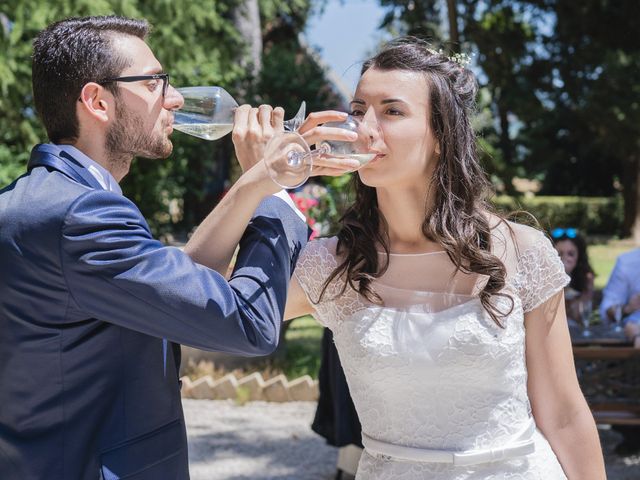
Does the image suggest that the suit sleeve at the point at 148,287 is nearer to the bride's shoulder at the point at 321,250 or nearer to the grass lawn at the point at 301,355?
the bride's shoulder at the point at 321,250

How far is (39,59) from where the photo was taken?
2037 mm

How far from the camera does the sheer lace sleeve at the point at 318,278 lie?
102 inches

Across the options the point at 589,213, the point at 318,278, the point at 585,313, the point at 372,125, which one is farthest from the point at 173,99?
the point at 589,213

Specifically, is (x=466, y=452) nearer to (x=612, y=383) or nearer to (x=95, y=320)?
(x=95, y=320)

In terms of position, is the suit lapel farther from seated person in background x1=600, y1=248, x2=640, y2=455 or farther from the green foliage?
the green foliage

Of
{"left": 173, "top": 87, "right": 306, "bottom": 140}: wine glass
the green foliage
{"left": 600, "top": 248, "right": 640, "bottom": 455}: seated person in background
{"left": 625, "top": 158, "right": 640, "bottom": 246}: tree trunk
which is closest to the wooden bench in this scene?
{"left": 600, "top": 248, "right": 640, "bottom": 455}: seated person in background

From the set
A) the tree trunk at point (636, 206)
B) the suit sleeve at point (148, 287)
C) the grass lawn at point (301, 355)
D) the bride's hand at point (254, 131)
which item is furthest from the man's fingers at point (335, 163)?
the tree trunk at point (636, 206)

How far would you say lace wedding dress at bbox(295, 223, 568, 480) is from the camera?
235 centimetres

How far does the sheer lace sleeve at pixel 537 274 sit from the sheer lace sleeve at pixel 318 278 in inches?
22.1

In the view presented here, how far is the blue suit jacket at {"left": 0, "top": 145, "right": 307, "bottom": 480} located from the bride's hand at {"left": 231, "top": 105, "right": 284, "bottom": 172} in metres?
0.24

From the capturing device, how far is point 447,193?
2.64 metres

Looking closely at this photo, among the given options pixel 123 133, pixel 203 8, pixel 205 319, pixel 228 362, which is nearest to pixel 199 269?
pixel 205 319

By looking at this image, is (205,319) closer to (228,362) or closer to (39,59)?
(39,59)

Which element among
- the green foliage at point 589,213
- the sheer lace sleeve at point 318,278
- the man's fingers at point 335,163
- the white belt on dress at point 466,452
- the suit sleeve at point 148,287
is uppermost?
the man's fingers at point 335,163
